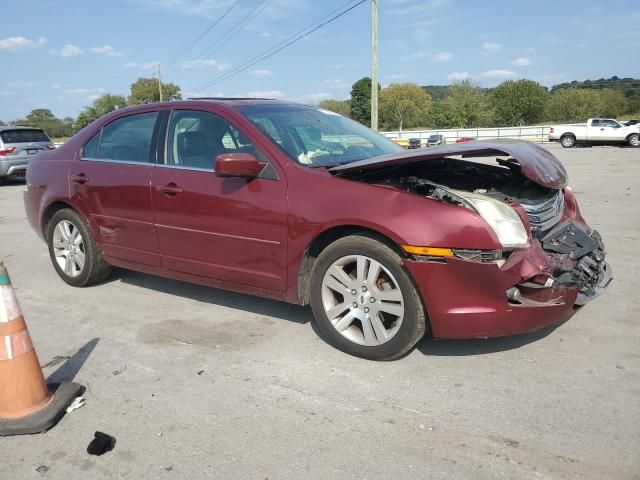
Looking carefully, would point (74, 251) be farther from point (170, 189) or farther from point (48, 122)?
point (48, 122)

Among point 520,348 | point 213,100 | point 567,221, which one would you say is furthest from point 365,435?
point 213,100

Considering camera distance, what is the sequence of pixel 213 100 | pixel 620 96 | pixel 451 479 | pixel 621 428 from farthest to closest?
pixel 620 96, pixel 213 100, pixel 621 428, pixel 451 479

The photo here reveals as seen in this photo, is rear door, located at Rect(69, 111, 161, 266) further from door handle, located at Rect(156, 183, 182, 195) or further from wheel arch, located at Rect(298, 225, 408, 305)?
wheel arch, located at Rect(298, 225, 408, 305)

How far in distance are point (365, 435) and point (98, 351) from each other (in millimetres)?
2046

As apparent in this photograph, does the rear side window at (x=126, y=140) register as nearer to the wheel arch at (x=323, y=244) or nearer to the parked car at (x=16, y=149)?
the wheel arch at (x=323, y=244)

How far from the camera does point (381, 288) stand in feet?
11.1

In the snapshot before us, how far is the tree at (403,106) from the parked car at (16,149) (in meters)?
90.8

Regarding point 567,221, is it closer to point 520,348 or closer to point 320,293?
point 520,348

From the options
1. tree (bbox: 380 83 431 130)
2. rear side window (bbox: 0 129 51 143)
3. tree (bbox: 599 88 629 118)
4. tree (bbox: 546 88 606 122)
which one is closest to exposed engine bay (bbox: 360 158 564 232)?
rear side window (bbox: 0 129 51 143)

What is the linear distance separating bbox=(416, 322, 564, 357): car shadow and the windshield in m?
1.42

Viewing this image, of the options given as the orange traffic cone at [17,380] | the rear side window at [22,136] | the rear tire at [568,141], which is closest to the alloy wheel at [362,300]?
the orange traffic cone at [17,380]

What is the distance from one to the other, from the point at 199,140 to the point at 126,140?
0.89 m

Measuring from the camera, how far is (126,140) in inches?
185

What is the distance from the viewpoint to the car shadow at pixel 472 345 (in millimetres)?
3535
